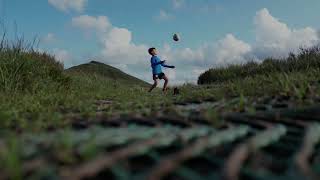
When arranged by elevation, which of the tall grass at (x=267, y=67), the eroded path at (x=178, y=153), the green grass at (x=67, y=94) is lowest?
the eroded path at (x=178, y=153)

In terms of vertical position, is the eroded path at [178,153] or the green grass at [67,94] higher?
the green grass at [67,94]

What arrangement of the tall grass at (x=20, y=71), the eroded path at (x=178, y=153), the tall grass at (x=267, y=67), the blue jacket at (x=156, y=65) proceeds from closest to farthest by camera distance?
the eroded path at (x=178, y=153) → the tall grass at (x=20, y=71) → the tall grass at (x=267, y=67) → the blue jacket at (x=156, y=65)

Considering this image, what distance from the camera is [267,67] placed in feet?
52.7

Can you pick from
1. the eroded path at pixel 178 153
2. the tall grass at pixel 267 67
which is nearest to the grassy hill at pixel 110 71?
the tall grass at pixel 267 67

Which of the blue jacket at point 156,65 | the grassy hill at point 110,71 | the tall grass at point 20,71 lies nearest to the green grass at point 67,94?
the tall grass at point 20,71

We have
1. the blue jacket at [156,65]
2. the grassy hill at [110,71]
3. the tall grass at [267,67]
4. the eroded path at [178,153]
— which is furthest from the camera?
the grassy hill at [110,71]

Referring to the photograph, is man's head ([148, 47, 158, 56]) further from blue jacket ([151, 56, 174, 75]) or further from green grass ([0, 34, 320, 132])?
green grass ([0, 34, 320, 132])

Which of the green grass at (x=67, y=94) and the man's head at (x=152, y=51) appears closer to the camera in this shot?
the green grass at (x=67, y=94)

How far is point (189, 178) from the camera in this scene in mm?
1534

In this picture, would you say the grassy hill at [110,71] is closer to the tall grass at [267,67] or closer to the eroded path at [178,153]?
the tall grass at [267,67]

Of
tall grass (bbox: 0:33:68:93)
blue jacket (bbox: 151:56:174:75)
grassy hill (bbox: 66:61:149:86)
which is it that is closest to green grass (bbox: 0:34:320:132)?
tall grass (bbox: 0:33:68:93)

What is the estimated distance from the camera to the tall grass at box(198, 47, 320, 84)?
13.1 meters

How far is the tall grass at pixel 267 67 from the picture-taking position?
13085mm

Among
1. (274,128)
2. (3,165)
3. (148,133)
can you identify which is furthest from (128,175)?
(274,128)
